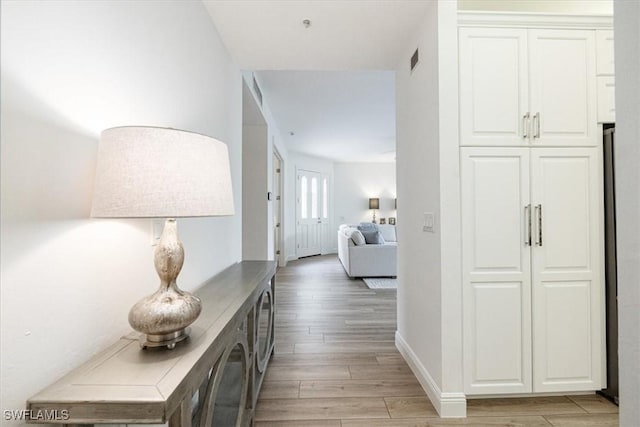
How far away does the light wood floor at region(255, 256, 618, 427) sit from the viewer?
A: 1.76 meters

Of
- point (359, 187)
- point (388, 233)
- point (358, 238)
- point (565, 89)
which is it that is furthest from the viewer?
point (359, 187)

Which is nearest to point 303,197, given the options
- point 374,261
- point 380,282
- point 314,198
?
point 314,198

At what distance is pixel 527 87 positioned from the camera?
1.85 m

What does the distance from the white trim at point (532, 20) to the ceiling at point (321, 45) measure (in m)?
0.29

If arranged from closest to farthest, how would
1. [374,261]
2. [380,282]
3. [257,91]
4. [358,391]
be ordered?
1. [358,391]
2. [257,91]
3. [380,282]
4. [374,261]

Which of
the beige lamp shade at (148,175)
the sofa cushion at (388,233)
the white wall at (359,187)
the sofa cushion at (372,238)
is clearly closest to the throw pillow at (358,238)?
the sofa cushion at (372,238)

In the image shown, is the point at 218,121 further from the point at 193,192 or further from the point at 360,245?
the point at 360,245

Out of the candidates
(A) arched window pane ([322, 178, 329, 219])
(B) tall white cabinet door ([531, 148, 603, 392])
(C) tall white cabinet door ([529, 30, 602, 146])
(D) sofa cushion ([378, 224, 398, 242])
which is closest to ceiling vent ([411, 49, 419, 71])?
(C) tall white cabinet door ([529, 30, 602, 146])

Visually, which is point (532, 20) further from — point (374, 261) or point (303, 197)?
point (303, 197)

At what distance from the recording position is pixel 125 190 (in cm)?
79

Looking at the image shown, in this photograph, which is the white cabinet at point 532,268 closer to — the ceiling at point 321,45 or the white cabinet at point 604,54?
the white cabinet at point 604,54

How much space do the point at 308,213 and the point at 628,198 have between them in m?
7.40

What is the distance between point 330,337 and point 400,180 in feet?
5.13

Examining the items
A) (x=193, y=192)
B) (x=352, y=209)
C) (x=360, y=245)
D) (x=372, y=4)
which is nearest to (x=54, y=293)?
(x=193, y=192)
